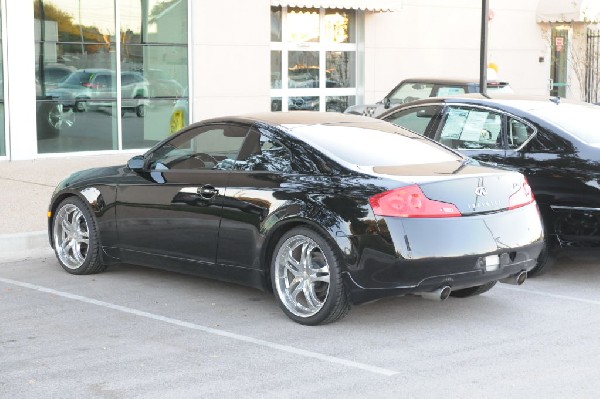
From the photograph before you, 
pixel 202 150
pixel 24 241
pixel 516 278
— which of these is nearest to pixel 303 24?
pixel 24 241

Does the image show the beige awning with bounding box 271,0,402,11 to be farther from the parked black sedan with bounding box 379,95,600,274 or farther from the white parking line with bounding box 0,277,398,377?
the white parking line with bounding box 0,277,398,377

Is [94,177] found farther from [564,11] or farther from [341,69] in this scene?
[564,11]

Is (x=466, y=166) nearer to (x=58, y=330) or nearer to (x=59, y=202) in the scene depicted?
(x=58, y=330)

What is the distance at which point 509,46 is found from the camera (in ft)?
92.0

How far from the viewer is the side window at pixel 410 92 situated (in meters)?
19.7

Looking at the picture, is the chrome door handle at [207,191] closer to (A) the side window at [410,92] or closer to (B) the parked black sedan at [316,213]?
(B) the parked black sedan at [316,213]

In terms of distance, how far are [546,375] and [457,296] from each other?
6.96 feet

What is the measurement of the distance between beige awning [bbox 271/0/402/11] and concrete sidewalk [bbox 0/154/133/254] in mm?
5382

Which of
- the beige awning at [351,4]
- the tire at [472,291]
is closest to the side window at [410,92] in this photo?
the beige awning at [351,4]

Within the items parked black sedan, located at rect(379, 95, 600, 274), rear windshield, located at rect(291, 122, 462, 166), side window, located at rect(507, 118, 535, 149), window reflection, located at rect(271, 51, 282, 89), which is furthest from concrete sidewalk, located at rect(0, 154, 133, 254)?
window reflection, located at rect(271, 51, 282, 89)

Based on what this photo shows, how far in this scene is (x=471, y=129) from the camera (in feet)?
32.2

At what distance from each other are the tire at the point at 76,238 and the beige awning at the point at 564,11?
2154 cm

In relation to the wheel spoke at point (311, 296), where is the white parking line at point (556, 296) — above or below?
below

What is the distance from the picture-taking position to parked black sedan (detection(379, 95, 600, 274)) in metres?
8.77
